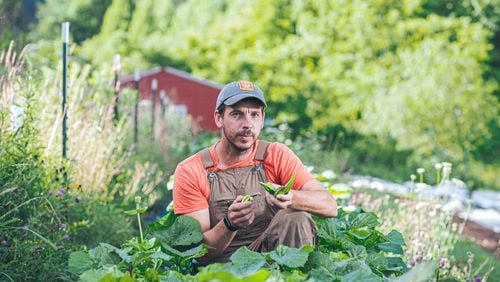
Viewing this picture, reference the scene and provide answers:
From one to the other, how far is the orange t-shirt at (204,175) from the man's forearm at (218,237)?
0.17 metres

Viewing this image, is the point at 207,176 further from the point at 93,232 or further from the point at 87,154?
the point at 87,154

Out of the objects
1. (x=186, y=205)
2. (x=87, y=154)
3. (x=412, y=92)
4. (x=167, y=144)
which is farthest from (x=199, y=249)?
(x=412, y=92)

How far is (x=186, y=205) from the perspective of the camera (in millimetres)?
3197

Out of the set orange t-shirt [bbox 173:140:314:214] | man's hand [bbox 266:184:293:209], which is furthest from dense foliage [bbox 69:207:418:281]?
man's hand [bbox 266:184:293:209]

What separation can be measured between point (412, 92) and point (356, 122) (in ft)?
15.9

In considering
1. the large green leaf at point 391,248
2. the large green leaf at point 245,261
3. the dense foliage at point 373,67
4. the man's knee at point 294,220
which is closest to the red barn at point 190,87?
the dense foliage at point 373,67

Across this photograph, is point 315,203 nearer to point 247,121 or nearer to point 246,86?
point 247,121

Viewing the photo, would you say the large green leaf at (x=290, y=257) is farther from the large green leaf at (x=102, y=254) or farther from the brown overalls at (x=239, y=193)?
the large green leaf at (x=102, y=254)

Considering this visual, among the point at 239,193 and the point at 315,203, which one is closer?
the point at 315,203

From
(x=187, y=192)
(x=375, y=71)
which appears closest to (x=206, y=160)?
(x=187, y=192)

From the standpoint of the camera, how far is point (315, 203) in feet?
10.2

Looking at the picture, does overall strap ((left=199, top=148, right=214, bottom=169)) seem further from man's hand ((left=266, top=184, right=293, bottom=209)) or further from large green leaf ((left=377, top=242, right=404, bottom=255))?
large green leaf ((left=377, top=242, right=404, bottom=255))

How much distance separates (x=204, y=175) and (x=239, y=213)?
46 centimetres

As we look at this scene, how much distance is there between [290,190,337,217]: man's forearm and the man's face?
37 cm
